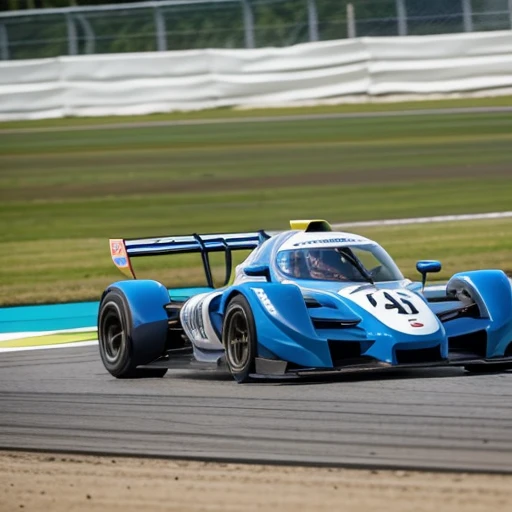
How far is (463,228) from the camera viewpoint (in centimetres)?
1869

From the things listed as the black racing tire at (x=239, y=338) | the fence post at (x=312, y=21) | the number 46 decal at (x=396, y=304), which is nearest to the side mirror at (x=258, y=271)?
the black racing tire at (x=239, y=338)

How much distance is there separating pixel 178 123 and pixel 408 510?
22.2 m

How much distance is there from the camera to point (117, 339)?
10570mm

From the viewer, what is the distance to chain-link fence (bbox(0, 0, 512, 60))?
1003 inches

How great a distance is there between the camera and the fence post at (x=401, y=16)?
2544 centimetres

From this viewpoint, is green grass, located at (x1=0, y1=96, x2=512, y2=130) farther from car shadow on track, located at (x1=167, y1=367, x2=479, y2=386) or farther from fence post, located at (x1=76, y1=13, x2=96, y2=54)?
car shadow on track, located at (x1=167, y1=367, x2=479, y2=386)

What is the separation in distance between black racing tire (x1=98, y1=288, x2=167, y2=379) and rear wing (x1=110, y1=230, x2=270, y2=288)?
365mm

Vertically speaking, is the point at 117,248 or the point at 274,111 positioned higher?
the point at 274,111

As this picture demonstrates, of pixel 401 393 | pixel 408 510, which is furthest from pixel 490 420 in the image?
pixel 408 510

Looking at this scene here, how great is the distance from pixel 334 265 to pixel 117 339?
6.68 feet

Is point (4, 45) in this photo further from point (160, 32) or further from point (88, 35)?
point (160, 32)

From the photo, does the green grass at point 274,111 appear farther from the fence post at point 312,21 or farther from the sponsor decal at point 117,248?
the sponsor decal at point 117,248

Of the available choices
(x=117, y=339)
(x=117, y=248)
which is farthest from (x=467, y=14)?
(x=117, y=339)

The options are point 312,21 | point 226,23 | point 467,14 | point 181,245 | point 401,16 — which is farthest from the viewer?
point 226,23
